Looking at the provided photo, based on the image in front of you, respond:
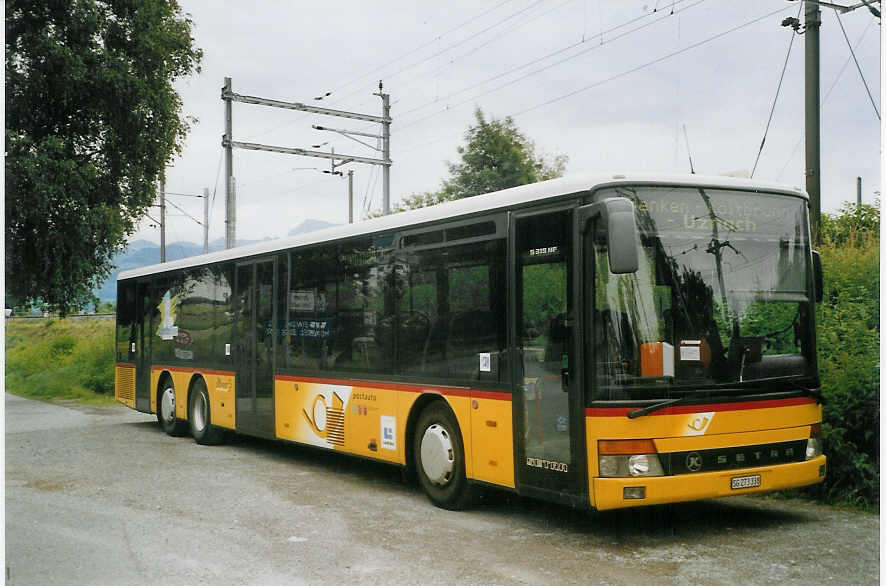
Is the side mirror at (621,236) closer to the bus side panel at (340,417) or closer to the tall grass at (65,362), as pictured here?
the bus side panel at (340,417)

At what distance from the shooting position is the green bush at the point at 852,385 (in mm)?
8867

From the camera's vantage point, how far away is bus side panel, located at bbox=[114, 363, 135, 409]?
58.8 ft

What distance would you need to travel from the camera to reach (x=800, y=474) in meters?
7.85

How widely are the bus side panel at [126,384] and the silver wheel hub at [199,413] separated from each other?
310 cm

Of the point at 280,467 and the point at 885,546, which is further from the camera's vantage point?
the point at 280,467

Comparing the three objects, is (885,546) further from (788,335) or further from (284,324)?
(284,324)

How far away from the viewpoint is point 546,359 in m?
7.84

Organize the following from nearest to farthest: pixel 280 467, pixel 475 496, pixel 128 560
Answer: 1. pixel 128 560
2. pixel 475 496
3. pixel 280 467

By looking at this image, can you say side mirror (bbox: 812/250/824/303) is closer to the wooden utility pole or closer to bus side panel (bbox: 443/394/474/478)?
bus side panel (bbox: 443/394/474/478)

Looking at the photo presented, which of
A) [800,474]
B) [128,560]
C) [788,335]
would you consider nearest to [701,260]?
[788,335]

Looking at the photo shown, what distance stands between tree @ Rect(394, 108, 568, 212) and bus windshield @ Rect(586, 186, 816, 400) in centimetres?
2398

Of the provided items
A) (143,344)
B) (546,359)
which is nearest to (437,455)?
(546,359)

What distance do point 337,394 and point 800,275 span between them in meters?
5.33

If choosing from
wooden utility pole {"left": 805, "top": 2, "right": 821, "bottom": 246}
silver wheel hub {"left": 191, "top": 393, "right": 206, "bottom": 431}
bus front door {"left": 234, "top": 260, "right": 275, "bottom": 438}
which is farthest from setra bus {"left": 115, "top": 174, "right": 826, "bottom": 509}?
wooden utility pole {"left": 805, "top": 2, "right": 821, "bottom": 246}
